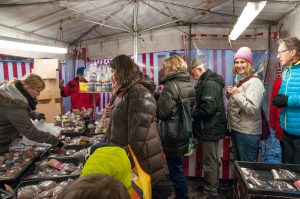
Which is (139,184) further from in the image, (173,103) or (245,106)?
(245,106)

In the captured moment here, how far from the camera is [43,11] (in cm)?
410

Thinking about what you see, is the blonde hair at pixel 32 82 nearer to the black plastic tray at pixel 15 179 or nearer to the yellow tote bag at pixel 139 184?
the black plastic tray at pixel 15 179

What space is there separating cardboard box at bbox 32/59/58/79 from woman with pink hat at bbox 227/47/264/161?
10.7 feet

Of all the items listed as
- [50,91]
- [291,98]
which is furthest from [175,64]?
[50,91]

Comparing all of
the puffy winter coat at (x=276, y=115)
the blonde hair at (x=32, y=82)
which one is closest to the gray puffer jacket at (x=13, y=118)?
the blonde hair at (x=32, y=82)

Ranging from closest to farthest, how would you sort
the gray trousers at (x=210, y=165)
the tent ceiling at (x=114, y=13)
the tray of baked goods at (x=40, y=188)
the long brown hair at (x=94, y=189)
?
the long brown hair at (x=94, y=189)
the tray of baked goods at (x=40, y=188)
the gray trousers at (x=210, y=165)
the tent ceiling at (x=114, y=13)

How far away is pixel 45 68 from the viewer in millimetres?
4559

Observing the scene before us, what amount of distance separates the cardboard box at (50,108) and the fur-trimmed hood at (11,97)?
235 centimetres

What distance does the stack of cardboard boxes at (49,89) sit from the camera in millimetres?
4547

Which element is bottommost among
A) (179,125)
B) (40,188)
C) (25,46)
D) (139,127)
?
(40,188)

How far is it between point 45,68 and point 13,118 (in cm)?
232

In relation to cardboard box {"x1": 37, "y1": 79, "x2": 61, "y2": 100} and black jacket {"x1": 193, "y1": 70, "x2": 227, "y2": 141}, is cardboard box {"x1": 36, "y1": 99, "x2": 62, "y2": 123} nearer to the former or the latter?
cardboard box {"x1": 37, "y1": 79, "x2": 61, "y2": 100}

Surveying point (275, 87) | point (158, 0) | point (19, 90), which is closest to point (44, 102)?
point (19, 90)

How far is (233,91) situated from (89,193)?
230 cm
